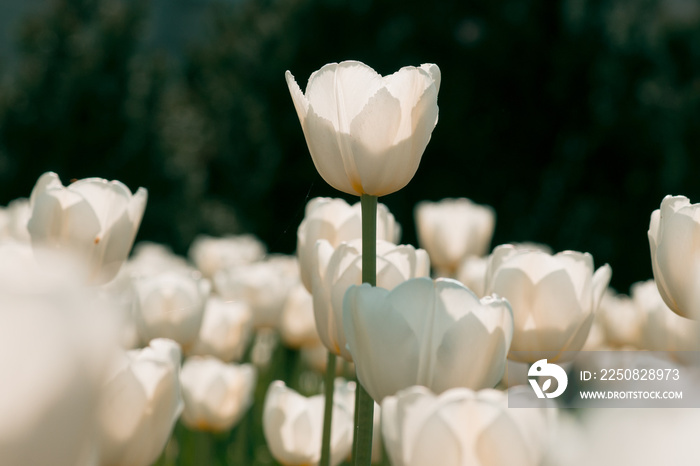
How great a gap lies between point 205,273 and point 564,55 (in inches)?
137

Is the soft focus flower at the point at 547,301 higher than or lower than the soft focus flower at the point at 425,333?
higher

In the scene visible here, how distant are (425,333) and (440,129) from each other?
3.60m

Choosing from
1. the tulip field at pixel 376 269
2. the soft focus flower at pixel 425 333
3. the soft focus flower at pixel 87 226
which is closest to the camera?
the tulip field at pixel 376 269

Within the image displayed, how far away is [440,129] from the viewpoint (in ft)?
13.1

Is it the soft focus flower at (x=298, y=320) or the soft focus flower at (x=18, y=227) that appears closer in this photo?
the soft focus flower at (x=18, y=227)

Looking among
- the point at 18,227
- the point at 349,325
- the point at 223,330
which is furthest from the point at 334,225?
the point at 18,227

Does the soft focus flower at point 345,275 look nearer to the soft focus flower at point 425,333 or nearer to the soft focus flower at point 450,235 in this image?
the soft focus flower at point 425,333

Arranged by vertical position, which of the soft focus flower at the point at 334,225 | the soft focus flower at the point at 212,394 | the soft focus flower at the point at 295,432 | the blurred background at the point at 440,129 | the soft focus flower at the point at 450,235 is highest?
the blurred background at the point at 440,129

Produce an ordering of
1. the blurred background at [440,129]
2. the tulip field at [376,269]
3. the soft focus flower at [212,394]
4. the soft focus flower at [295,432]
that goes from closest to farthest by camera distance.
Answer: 1. the tulip field at [376,269]
2. the soft focus flower at [295,432]
3. the soft focus flower at [212,394]
4. the blurred background at [440,129]

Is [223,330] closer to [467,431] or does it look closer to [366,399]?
[366,399]

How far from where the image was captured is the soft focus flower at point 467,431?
1.14 feet

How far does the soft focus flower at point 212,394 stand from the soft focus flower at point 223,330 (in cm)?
Result: 4

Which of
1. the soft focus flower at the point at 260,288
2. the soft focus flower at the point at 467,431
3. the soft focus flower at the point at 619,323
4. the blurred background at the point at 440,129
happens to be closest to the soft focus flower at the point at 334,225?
the soft focus flower at the point at 467,431

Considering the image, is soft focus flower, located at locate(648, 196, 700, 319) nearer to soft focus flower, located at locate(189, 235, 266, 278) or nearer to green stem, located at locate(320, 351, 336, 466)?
green stem, located at locate(320, 351, 336, 466)
